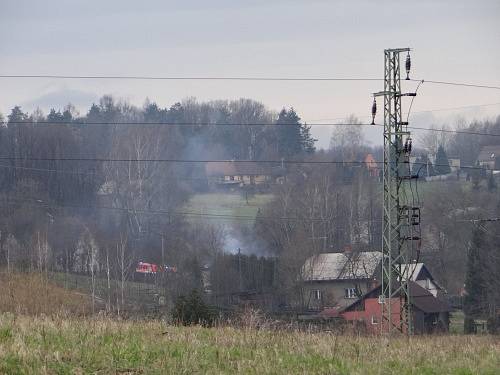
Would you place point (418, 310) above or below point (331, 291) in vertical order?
above

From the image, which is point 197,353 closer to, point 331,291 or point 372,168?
point 331,291

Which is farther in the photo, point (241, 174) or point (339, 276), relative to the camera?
point (241, 174)

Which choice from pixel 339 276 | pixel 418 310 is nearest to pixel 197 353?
pixel 418 310

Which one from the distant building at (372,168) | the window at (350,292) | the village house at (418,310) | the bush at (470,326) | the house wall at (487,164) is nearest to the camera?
the bush at (470,326)

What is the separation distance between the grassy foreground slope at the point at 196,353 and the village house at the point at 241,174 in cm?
6256

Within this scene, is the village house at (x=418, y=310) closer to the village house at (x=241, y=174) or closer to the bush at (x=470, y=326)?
the bush at (x=470, y=326)

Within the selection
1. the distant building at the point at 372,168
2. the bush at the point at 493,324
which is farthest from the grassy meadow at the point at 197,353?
the distant building at the point at 372,168

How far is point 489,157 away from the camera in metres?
81.5

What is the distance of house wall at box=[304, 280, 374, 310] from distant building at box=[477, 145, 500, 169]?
21.7 meters

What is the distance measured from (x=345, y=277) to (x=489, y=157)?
2943 cm

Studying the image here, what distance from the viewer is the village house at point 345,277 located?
56375 mm

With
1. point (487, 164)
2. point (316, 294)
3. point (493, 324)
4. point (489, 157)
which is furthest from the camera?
point (489, 157)

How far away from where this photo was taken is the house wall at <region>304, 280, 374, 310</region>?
179 ft

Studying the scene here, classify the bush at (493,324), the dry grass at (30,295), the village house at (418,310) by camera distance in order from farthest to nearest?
the village house at (418,310)
the bush at (493,324)
the dry grass at (30,295)
